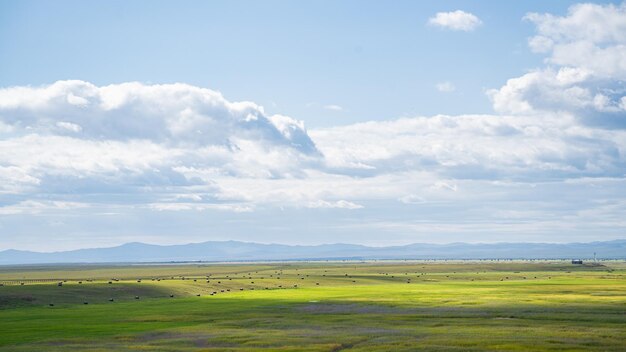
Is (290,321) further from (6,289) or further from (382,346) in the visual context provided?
(6,289)

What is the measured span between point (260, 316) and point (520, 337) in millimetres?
32518

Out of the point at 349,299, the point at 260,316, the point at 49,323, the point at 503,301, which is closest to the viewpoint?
the point at 49,323

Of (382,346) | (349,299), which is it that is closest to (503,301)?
(349,299)

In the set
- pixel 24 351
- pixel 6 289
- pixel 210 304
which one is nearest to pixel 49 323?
pixel 24 351

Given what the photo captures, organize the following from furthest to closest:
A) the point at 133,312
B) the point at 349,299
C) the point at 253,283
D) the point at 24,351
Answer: the point at 253,283, the point at 349,299, the point at 133,312, the point at 24,351

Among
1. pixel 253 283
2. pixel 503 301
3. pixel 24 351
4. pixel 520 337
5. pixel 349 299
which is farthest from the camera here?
pixel 253 283

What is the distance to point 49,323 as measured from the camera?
76.6 metres

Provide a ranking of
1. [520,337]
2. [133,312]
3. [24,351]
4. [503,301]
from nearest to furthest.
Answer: [24,351] < [520,337] < [133,312] < [503,301]

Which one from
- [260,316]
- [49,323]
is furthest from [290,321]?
[49,323]

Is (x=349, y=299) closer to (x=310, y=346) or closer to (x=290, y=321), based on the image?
(x=290, y=321)

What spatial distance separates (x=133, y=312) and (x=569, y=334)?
51379 millimetres

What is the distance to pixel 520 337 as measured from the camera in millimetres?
60750

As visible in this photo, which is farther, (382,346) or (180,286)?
(180,286)

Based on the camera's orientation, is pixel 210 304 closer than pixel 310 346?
No
